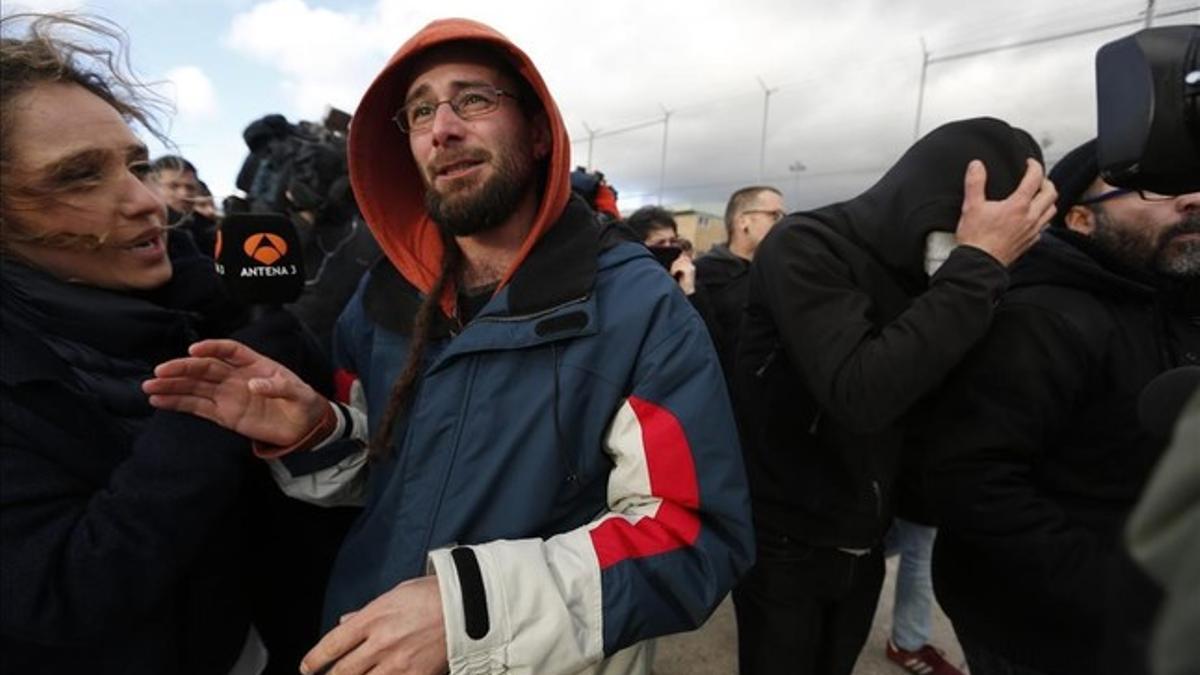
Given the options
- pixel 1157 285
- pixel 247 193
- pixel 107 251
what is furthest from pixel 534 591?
pixel 247 193

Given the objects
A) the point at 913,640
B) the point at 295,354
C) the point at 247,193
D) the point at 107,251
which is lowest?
the point at 913,640

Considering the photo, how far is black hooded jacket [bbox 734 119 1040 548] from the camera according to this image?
4.25ft

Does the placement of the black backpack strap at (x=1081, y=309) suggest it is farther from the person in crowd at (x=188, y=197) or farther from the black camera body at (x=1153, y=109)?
the person in crowd at (x=188, y=197)

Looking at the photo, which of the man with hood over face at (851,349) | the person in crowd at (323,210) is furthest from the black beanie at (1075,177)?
the person in crowd at (323,210)

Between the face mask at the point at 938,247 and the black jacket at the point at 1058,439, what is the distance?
21 centimetres

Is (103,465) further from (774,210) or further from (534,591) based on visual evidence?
(774,210)

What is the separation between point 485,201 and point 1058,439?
149cm

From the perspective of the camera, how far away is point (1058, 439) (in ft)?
4.58

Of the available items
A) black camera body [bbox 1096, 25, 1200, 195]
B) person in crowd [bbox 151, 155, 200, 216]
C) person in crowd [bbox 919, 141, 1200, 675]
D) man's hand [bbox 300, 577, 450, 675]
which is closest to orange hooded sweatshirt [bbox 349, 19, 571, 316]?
man's hand [bbox 300, 577, 450, 675]

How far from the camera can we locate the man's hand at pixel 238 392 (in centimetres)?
101

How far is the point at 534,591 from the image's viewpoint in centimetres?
91

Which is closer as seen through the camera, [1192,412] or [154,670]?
[1192,412]

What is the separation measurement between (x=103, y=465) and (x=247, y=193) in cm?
226

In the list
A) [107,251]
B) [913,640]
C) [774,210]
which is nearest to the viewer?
[107,251]
